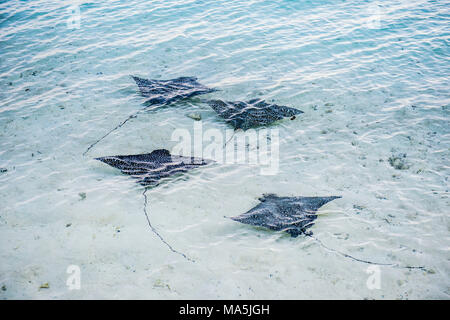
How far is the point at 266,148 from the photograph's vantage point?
6547 mm

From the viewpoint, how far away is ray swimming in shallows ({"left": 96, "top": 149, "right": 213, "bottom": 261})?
18.0ft

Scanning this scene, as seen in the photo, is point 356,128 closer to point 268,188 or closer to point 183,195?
point 268,188

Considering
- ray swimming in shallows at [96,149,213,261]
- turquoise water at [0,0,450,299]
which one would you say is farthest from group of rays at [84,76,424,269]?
turquoise water at [0,0,450,299]

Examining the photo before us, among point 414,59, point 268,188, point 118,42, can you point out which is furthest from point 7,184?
point 414,59

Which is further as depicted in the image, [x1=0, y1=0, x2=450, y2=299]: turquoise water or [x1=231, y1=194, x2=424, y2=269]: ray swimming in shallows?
[x1=231, y1=194, x2=424, y2=269]: ray swimming in shallows

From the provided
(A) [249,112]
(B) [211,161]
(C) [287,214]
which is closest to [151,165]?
(B) [211,161]

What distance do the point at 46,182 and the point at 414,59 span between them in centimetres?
991

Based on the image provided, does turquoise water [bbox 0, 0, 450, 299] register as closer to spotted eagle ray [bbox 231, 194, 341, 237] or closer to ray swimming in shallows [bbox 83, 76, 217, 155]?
spotted eagle ray [bbox 231, 194, 341, 237]

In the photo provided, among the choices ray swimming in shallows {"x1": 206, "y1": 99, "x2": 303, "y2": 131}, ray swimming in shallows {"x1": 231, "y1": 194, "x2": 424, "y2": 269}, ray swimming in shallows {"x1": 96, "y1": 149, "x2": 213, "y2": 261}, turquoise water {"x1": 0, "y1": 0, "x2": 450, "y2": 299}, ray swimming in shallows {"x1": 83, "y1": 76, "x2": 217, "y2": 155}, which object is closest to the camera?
turquoise water {"x1": 0, "y1": 0, "x2": 450, "y2": 299}

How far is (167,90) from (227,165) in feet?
9.85

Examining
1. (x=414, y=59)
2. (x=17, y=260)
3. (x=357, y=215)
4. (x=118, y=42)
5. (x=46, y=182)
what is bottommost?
(x=357, y=215)

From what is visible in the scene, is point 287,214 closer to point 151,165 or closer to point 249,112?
point 151,165

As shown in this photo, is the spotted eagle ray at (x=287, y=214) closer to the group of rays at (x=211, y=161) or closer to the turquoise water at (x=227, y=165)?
the group of rays at (x=211, y=161)

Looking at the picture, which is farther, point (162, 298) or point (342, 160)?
point (342, 160)
